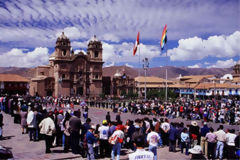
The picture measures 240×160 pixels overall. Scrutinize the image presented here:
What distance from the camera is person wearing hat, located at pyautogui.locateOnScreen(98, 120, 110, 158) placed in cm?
959

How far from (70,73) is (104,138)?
60.9 meters

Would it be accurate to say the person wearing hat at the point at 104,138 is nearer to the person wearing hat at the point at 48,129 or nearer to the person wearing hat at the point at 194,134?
the person wearing hat at the point at 48,129

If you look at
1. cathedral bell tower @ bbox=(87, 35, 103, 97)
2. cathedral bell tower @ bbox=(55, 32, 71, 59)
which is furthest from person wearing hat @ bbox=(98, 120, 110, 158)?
cathedral bell tower @ bbox=(87, 35, 103, 97)

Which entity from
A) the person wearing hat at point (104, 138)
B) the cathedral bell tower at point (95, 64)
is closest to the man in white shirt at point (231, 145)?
the person wearing hat at point (104, 138)

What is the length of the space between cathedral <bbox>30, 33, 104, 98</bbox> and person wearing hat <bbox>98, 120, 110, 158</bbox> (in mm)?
55663

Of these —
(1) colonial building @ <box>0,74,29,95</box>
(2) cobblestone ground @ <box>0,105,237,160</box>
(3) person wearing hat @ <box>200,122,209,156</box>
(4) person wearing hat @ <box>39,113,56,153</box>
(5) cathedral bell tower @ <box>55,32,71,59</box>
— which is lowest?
(2) cobblestone ground @ <box>0,105,237,160</box>

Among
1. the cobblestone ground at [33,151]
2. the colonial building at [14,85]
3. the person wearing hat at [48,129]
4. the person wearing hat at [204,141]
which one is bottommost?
the cobblestone ground at [33,151]

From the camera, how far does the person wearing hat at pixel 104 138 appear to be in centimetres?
959

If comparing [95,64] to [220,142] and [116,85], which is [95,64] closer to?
[116,85]

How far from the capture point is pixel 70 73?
226 feet

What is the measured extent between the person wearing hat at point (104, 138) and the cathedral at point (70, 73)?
5566cm

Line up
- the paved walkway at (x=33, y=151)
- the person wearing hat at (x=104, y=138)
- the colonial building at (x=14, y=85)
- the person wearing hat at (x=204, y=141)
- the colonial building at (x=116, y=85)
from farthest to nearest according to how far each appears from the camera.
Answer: the colonial building at (x=116, y=85) → the colonial building at (x=14, y=85) → the person wearing hat at (x=204, y=141) → the person wearing hat at (x=104, y=138) → the paved walkway at (x=33, y=151)

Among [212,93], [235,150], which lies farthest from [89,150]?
[212,93]

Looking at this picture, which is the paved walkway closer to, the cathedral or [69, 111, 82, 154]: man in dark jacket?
[69, 111, 82, 154]: man in dark jacket
